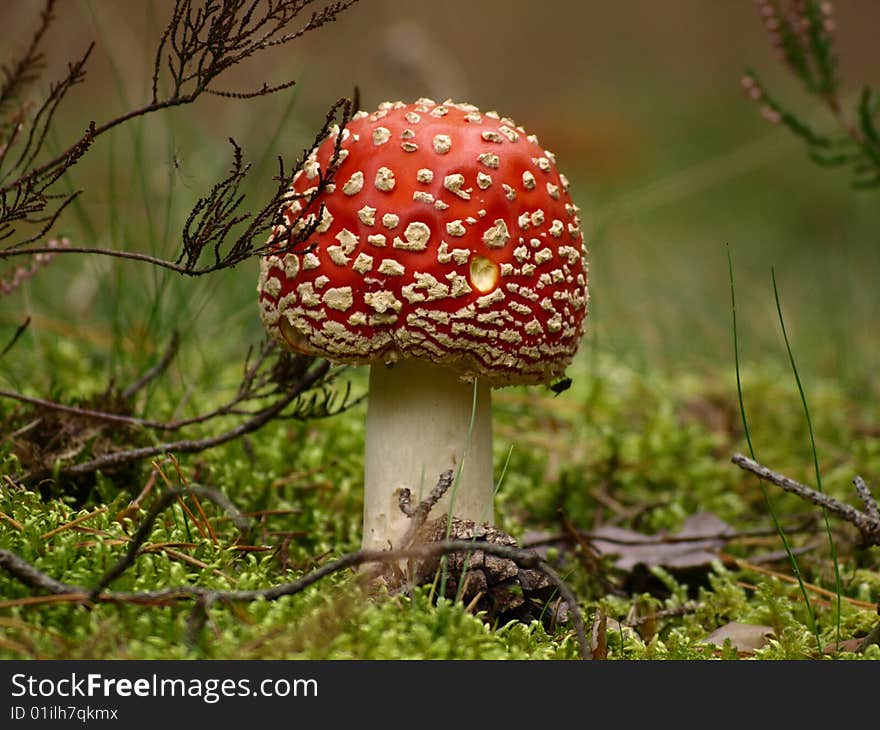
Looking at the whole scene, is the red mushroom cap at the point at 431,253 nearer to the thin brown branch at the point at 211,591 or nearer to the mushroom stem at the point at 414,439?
the mushroom stem at the point at 414,439

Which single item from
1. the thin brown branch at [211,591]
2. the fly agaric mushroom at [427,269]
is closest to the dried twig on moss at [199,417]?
the fly agaric mushroom at [427,269]

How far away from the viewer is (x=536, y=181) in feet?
7.70

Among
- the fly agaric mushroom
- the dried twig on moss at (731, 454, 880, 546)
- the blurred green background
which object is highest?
the blurred green background

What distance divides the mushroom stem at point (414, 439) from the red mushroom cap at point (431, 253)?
17 cm

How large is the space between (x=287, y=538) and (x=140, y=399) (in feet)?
3.64

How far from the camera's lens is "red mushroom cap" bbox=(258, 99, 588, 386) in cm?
219

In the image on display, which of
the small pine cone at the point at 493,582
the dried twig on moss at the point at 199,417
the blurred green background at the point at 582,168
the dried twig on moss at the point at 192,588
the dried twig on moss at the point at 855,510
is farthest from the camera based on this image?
the blurred green background at the point at 582,168

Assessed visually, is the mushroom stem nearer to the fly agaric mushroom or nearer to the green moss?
the fly agaric mushroom

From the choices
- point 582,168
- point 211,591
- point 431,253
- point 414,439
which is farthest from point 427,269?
point 582,168

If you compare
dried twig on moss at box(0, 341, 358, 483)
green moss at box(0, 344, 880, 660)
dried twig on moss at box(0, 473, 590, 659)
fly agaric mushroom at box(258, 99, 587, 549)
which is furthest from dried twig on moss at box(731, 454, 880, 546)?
dried twig on moss at box(0, 341, 358, 483)

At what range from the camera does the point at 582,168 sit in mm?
13055

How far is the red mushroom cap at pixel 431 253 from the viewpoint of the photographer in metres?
2.19
